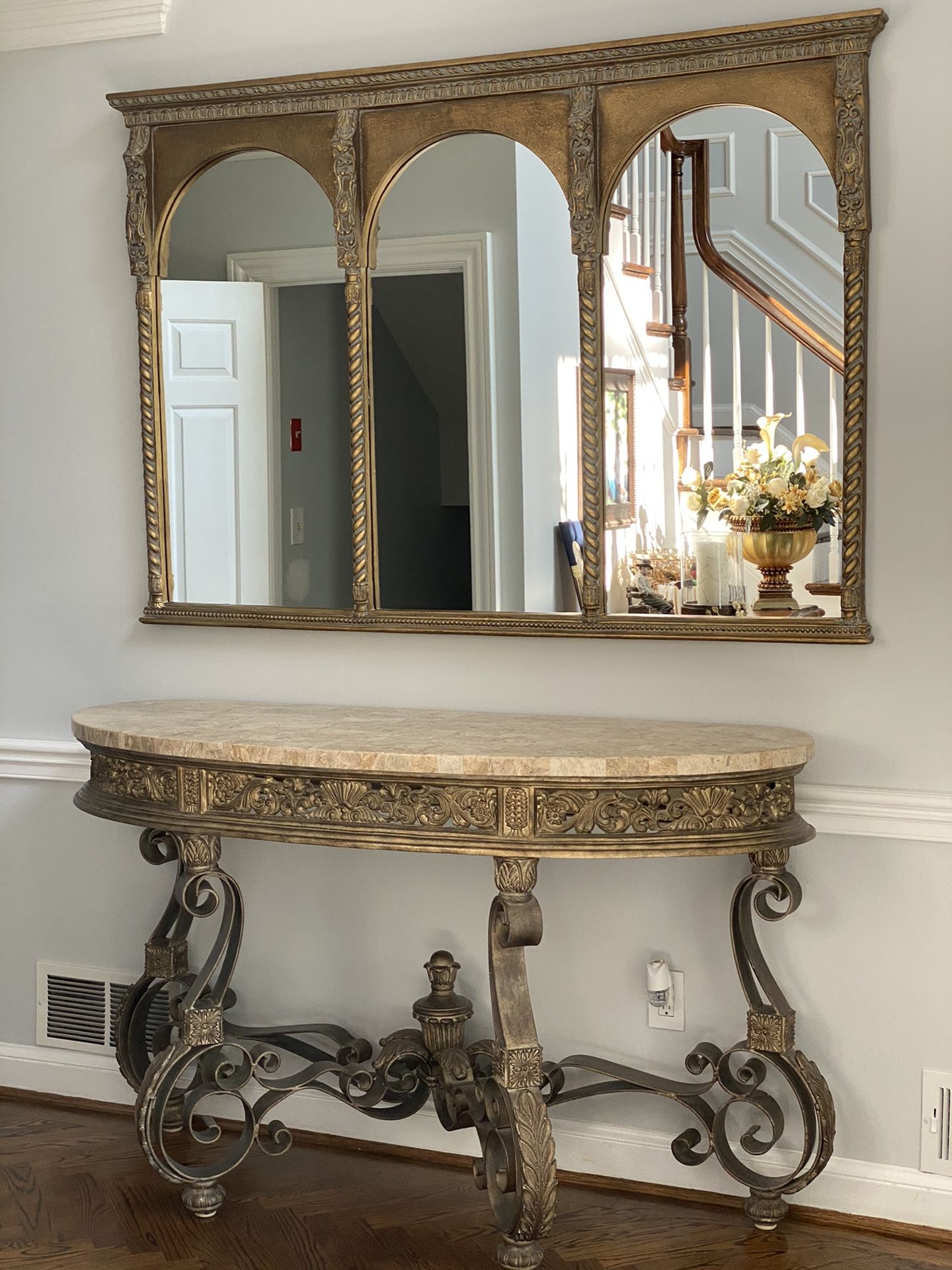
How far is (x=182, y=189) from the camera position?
2.93 meters

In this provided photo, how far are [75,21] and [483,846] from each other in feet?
7.11

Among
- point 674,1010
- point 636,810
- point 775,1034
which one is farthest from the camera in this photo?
point 674,1010

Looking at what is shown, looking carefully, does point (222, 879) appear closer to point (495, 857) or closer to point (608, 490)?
point (495, 857)

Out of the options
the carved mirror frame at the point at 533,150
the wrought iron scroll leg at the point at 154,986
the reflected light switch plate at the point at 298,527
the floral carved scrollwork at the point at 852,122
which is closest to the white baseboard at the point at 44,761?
the wrought iron scroll leg at the point at 154,986

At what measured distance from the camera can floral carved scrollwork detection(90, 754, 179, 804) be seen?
8.27 feet

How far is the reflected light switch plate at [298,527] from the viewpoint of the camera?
9.54 ft

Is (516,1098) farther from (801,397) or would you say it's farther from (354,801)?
(801,397)

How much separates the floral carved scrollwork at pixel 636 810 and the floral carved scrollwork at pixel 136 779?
0.75 metres

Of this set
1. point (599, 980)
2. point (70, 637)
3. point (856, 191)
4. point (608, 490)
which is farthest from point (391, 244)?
point (599, 980)

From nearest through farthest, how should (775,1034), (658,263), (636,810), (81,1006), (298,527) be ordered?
(636,810), (775,1034), (658,263), (298,527), (81,1006)

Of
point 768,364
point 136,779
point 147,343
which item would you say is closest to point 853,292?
point 768,364

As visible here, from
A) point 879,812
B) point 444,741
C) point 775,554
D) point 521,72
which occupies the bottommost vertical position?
point 879,812

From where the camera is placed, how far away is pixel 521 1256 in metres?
2.42

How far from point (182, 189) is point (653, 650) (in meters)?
1.51
